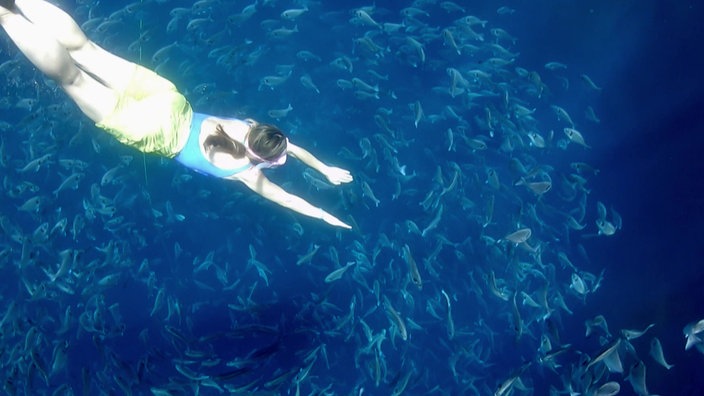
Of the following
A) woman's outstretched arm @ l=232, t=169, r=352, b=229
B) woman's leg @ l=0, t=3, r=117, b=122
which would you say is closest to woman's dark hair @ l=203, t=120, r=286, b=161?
woman's outstretched arm @ l=232, t=169, r=352, b=229

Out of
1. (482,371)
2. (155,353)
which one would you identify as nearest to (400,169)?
(482,371)

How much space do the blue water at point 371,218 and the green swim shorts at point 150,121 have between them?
329 cm

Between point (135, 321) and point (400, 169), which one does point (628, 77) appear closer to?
point (400, 169)

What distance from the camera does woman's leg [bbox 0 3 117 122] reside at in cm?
368

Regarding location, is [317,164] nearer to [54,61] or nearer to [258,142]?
[258,142]

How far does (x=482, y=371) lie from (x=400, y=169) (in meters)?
4.29

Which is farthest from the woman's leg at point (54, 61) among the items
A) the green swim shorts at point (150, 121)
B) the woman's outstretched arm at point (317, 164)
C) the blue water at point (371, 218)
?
the blue water at point (371, 218)

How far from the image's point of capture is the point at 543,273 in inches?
347

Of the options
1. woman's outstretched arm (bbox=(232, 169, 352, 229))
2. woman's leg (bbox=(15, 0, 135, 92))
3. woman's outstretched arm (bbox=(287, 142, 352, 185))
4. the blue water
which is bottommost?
the blue water

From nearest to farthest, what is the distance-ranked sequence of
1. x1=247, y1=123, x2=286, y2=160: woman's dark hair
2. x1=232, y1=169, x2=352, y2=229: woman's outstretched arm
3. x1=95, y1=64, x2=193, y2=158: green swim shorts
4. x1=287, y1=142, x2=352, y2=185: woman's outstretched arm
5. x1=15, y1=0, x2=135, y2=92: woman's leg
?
x1=247, y1=123, x2=286, y2=160: woman's dark hair → x1=15, y1=0, x2=135, y2=92: woman's leg → x1=95, y1=64, x2=193, y2=158: green swim shorts → x1=232, y1=169, x2=352, y2=229: woman's outstretched arm → x1=287, y1=142, x2=352, y2=185: woman's outstretched arm

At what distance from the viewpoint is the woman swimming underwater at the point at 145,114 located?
3.97 meters

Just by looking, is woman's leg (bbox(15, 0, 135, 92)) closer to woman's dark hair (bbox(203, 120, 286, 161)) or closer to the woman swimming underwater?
the woman swimming underwater

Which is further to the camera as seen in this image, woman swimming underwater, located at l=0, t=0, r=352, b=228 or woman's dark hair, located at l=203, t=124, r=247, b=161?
woman's dark hair, located at l=203, t=124, r=247, b=161

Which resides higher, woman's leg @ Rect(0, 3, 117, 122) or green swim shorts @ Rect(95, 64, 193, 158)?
woman's leg @ Rect(0, 3, 117, 122)
